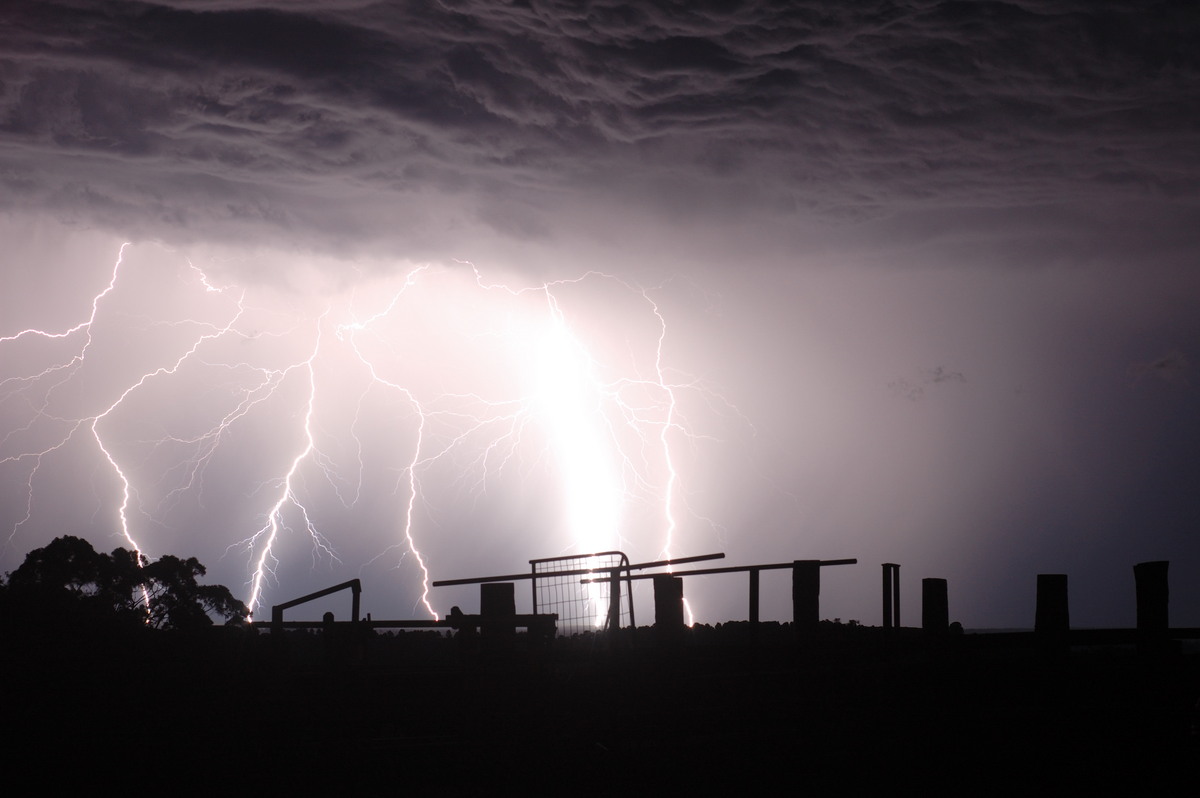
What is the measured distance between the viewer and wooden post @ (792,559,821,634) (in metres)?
11.2

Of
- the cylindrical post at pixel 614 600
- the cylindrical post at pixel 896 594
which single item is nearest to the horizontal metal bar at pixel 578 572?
the cylindrical post at pixel 614 600

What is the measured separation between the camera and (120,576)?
31.7m

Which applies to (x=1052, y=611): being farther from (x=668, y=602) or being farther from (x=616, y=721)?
(x=616, y=721)

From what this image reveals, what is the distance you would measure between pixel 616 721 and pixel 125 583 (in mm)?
28196

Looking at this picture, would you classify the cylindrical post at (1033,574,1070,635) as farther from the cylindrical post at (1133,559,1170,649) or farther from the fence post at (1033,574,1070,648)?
the cylindrical post at (1133,559,1170,649)

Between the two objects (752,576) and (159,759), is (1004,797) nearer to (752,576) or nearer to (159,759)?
(752,576)

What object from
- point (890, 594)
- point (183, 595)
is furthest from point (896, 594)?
point (183, 595)

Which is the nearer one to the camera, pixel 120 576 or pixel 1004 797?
pixel 1004 797

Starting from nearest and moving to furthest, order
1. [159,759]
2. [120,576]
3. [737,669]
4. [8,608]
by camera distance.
Result: [159,759] < [737,669] < [8,608] < [120,576]

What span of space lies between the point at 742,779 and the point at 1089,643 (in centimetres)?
457

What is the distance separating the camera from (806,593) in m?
11.2

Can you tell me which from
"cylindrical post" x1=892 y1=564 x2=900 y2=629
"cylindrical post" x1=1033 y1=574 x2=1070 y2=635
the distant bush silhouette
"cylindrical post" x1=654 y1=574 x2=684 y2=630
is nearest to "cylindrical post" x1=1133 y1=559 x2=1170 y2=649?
"cylindrical post" x1=1033 y1=574 x2=1070 y2=635

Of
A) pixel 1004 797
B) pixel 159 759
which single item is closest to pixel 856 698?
pixel 1004 797

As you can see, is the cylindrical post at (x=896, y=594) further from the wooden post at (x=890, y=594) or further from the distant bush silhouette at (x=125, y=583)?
the distant bush silhouette at (x=125, y=583)
